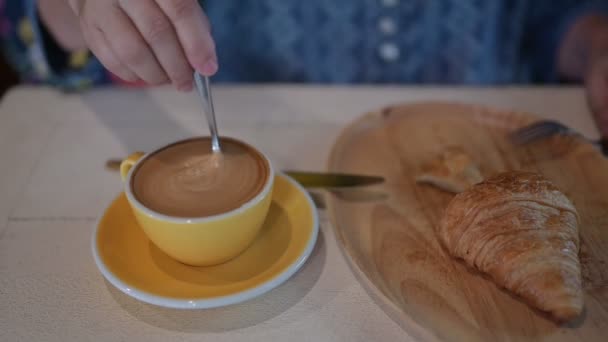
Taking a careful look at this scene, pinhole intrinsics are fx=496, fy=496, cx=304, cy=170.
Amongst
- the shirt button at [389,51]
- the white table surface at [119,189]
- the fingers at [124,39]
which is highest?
the fingers at [124,39]

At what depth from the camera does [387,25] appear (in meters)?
1.41

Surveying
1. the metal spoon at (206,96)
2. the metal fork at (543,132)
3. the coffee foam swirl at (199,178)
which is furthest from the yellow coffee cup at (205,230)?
the metal fork at (543,132)

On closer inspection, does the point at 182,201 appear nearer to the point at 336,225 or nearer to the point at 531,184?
the point at 336,225

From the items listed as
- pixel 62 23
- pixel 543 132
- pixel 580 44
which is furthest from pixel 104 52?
pixel 580 44

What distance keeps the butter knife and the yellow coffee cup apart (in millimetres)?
193

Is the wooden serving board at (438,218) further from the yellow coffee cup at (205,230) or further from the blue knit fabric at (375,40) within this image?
the blue knit fabric at (375,40)

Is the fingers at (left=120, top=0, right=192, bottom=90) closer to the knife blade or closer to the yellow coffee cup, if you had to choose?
the yellow coffee cup

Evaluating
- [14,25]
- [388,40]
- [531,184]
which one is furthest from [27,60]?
[531,184]

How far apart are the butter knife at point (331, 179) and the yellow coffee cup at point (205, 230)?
0.63ft

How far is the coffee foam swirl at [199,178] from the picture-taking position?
685 millimetres

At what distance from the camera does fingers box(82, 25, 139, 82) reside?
2.57 feet

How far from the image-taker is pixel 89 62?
1.40 meters

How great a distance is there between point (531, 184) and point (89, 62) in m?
1.19

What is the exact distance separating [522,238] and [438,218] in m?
0.17
